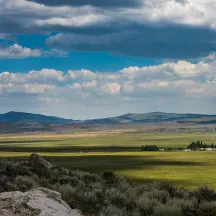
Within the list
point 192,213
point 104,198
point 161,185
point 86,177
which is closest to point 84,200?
point 104,198

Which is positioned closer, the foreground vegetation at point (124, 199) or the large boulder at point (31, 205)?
the large boulder at point (31, 205)

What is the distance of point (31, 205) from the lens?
13406 millimetres

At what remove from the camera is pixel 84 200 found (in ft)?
81.9

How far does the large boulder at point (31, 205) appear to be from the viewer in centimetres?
1290

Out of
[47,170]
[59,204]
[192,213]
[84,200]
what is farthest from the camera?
[47,170]

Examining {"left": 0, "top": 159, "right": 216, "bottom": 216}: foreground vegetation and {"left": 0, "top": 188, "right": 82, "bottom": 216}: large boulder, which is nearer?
{"left": 0, "top": 188, "right": 82, "bottom": 216}: large boulder

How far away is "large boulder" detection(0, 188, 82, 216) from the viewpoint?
42.3ft

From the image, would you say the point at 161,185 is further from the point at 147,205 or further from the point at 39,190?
the point at 39,190

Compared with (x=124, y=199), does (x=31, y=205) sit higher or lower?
higher

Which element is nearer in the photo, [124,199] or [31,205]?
[31,205]

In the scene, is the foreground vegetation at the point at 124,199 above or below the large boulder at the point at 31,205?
below

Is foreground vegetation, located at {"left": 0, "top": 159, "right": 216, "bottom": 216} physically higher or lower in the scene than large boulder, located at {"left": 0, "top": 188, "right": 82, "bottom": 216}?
lower

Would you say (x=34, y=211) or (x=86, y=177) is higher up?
(x=34, y=211)

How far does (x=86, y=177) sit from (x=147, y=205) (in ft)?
66.4
